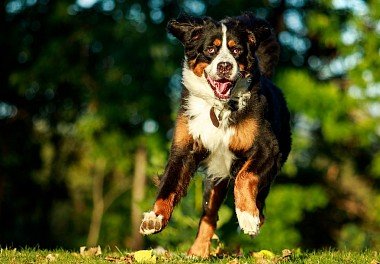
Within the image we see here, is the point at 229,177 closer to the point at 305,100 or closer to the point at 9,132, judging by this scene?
the point at 305,100

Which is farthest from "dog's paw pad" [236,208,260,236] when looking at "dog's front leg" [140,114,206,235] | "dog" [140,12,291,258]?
"dog's front leg" [140,114,206,235]

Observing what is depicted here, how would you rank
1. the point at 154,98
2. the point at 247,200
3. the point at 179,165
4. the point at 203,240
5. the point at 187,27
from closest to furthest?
the point at 247,200, the point at 179,165, the point at 187,27, the point at 203,240, the point at 154,98

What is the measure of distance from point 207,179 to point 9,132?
694 inches

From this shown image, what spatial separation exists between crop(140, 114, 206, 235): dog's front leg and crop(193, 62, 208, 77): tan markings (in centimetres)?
41

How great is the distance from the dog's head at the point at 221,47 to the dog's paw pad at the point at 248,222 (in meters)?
1.08

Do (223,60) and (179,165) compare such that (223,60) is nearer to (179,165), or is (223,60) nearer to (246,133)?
(246,133)

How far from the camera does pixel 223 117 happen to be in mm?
7312

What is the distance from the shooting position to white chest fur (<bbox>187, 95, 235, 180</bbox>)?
24.1 ft

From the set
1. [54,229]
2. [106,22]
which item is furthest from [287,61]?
[54,229]

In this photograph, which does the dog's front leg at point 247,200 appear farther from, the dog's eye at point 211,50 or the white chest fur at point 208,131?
the dog's eye at point 211,50

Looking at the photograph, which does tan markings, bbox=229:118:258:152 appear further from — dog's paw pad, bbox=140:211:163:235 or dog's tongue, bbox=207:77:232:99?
dog's paw pad, bbox=140:211:163:235

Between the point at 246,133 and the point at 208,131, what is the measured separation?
0.34 m

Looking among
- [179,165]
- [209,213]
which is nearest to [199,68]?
[179,165]

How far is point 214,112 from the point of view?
7.34 metres
